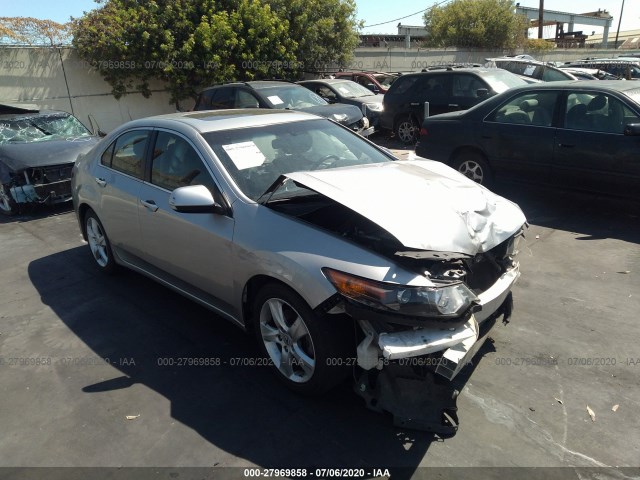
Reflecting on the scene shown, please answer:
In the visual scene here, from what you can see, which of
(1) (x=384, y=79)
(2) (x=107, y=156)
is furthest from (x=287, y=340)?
(1) (x=384, y=79)

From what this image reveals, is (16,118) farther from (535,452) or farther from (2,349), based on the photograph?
(535,452)

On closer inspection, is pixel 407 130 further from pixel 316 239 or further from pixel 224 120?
pixel 316 239

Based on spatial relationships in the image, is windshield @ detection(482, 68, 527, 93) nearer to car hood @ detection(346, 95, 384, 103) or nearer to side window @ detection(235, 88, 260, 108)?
car hood @ detection(346, 95, 384, 103)

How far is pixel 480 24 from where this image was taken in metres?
31.6

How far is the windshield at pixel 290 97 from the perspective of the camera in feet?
33.3

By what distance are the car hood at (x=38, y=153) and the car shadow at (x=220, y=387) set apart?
3.50m

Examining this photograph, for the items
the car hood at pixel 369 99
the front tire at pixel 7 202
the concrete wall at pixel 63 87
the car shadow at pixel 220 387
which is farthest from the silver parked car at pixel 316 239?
the concrete wall at pixel 63 87

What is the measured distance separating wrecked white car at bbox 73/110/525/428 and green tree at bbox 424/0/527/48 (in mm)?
31487

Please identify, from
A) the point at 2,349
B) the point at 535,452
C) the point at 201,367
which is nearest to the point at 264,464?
the point at 201,367

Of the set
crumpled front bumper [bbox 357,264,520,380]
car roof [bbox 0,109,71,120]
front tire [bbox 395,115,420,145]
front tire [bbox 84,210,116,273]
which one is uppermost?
car roof [bbox 0,109,71,120]

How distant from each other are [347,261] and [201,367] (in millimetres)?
1484

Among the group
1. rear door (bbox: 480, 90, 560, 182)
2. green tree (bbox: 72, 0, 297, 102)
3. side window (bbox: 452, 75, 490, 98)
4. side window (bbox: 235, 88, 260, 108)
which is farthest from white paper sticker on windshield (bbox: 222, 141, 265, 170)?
green tree (bbox: 72, 0, 297, 102)

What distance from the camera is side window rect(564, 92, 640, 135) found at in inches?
229

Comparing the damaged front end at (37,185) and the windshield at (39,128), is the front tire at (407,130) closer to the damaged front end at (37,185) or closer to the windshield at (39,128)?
the windshield at (39,128)
